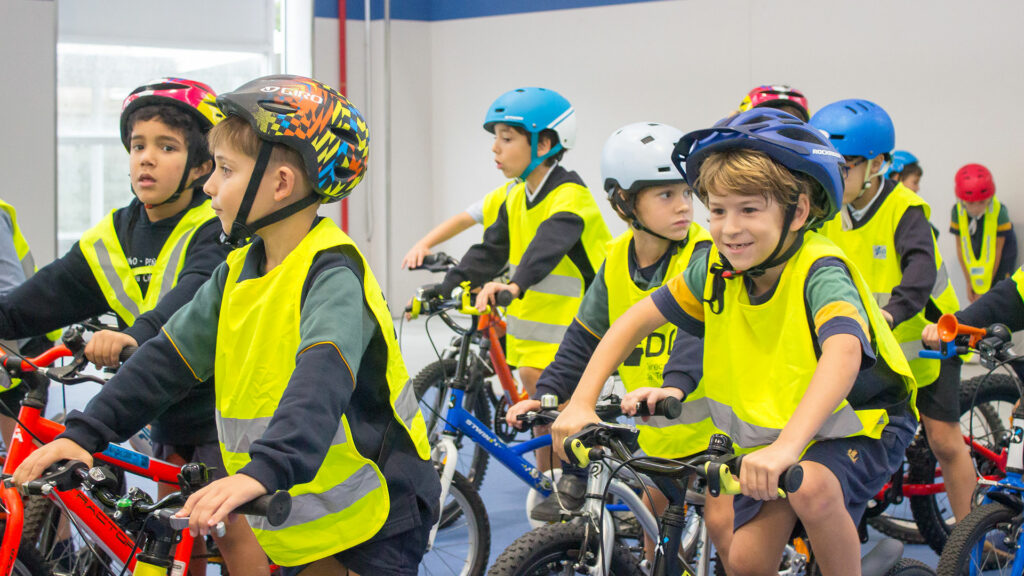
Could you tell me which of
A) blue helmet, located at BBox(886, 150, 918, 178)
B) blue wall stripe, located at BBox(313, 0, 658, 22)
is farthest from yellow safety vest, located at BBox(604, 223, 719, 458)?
blue wall stripe, located at BBox(313, 0, 658, 22)

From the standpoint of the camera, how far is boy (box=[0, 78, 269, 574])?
268 centimetres

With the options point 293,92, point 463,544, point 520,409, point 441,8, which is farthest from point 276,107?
point 441,8

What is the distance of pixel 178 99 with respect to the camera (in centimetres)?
281

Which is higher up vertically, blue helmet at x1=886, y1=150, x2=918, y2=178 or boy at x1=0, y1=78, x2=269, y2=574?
blue helmet at x1=886, y1=150, x2=918, y2=178

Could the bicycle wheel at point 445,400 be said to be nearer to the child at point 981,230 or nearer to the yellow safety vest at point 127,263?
the yellow safety vest at point 127,263

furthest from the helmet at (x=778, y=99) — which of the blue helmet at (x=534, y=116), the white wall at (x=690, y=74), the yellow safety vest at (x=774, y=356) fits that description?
the white wall at (x=690, y=74)

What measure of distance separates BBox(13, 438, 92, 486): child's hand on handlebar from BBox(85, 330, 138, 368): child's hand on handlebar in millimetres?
535

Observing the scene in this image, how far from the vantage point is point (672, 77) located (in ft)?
31.2

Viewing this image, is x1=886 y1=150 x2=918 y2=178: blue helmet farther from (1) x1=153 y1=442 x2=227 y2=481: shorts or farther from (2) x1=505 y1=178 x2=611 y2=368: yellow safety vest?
(1) x1=153 y1=442 x2=227 y2=481: shorts

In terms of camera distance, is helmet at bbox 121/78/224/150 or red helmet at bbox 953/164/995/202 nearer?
helmet at bbox 121/78/224/150

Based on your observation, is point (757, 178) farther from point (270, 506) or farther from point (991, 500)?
point (991, 500)

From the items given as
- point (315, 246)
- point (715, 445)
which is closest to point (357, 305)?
point (315, 246)

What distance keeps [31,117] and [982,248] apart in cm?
777

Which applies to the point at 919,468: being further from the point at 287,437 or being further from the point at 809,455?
the point at 287,437
